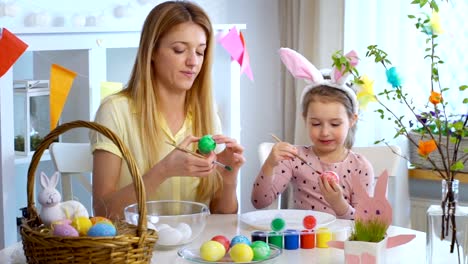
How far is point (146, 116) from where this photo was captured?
7.75ft

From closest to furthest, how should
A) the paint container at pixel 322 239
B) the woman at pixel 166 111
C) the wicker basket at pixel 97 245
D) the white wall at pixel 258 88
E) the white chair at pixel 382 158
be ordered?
the wicker basket at pixel 97 245
the paint container at pixel 322 239
the woman at pixel 166 111
the white chair at pixel 382 158
the white wall at pixel 258 88

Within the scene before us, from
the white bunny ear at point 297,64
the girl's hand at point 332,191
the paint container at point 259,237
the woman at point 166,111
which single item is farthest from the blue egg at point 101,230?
the white bunny ear at point 297,64

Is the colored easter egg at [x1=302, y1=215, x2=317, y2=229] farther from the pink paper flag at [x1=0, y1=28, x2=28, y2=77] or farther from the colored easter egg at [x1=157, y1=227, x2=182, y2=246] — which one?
the pink paper flag at [x1=0, y1=28, x2=28, y2=77]

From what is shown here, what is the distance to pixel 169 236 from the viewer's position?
1870mm

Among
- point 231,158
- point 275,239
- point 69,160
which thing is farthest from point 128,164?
point 69,160

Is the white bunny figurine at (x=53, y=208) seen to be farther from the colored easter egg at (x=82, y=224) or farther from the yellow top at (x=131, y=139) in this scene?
the yellow top at (x=131, y=139)

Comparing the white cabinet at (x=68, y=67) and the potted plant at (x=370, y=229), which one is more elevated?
the white cabinet at (x=68, y=67)

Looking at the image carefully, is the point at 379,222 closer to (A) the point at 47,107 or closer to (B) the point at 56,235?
(B) the point at 56,235

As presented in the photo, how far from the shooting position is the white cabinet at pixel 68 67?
2.47 metres

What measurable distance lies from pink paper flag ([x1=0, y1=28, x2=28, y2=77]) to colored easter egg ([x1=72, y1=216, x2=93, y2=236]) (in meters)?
0.92

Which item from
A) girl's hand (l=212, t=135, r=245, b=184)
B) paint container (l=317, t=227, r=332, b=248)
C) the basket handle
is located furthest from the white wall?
the basket handle

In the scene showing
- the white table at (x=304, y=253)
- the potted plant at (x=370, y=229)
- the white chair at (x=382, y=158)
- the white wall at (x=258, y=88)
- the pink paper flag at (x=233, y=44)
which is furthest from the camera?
the white wall at (x=258, y=88)

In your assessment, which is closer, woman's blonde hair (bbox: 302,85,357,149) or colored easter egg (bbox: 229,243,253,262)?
colored easter egg (bbox: 229,243,253,262)

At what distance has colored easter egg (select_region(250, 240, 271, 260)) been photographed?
5.77 ft
